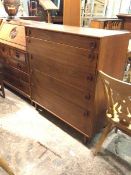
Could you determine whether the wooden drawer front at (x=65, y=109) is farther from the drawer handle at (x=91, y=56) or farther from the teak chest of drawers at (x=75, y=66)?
the drawer handle at (x=91, y=56)

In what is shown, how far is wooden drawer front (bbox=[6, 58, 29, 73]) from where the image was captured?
221 centimetres

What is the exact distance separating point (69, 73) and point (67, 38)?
0.99ft

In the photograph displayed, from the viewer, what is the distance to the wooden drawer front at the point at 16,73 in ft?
7.48

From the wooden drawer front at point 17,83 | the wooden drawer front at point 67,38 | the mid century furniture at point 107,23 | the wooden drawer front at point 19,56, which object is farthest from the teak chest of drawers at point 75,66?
the mid century furniture at point 107,23

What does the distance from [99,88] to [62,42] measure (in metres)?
0.51

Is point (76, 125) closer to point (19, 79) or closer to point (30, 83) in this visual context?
point (30, 83)

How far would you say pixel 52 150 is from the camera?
169 centimetres

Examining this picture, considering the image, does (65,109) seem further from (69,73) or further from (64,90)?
(69,73)

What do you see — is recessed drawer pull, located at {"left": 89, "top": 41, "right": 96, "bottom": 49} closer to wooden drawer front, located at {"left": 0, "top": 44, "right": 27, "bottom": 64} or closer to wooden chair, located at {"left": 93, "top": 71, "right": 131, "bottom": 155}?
wooden chair, located at {"left": 93, "top": 71, "right": 131, "bottom": 155}

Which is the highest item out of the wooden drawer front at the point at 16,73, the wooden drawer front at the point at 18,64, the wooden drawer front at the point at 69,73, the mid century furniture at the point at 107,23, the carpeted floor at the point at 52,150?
the mid century furniture at the point at 107,23

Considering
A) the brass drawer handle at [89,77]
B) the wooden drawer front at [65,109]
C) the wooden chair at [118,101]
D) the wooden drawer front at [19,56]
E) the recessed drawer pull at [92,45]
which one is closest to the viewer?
the wooden chair at [118,101]

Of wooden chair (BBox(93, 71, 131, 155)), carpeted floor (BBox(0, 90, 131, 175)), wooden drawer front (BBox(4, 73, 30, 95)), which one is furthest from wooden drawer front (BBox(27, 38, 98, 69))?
carpeted floor (BBox(0, 90, 131, 175))

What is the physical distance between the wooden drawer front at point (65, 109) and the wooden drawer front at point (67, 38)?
56 centimetres

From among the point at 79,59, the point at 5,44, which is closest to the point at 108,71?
the point at 79,59
